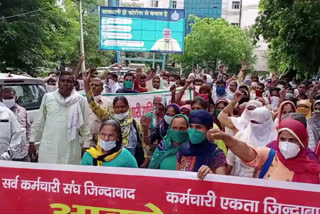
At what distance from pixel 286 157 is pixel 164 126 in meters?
2.09

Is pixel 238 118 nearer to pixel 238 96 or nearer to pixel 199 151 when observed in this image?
pixel 238 96

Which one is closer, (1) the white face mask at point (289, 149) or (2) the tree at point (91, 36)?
(1) the white face mask at point (289, 149)

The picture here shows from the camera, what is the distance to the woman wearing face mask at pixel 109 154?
129 inches

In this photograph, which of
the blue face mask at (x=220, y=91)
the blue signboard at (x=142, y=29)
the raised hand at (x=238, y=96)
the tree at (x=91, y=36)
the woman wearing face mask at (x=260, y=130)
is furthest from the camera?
the tree at (x=91, y=36)

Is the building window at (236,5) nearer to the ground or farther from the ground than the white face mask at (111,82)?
farther from the ground

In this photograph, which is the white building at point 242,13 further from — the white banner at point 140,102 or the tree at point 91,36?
the white banner at point 140,102

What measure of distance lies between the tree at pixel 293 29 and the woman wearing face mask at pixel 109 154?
411 inches

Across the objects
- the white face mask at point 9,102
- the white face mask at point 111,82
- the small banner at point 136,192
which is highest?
the white face mask at point 111,82

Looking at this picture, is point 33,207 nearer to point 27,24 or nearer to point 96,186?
point 96,186

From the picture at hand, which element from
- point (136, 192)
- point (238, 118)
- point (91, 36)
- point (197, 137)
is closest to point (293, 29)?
point (238, 118)

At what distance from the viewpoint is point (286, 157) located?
2902 mm

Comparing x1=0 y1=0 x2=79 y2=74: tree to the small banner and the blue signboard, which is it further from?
the small banner

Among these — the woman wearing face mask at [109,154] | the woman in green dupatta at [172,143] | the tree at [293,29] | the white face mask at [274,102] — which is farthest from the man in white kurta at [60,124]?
the tree at [293,29]

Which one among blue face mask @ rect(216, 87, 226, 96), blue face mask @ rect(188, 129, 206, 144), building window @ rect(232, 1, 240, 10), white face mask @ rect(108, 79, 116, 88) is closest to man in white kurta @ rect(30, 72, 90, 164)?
blue face mask @ rect(188, 129, 206, 144)
